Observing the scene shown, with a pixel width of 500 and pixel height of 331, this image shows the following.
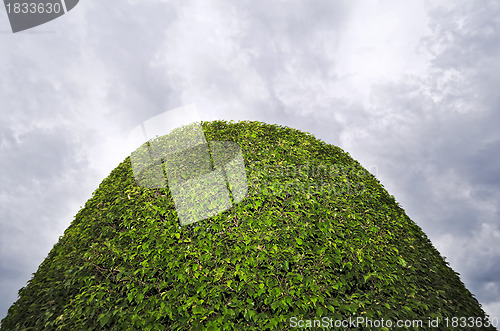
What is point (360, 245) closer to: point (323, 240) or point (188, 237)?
point (323, 240)

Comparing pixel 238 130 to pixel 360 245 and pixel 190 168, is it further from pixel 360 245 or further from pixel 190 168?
pixel 360 245

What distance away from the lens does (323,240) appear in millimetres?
5223

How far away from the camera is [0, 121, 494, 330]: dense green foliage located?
4.61 m

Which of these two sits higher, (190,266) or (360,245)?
(360,245)

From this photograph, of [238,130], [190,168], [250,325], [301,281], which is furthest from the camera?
[238,130]

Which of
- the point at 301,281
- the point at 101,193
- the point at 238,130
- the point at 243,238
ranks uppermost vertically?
the point at 238,130

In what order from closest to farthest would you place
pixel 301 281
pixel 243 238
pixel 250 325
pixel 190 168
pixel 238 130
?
pixel 250 325, pixel 301 281, pixel 243 238, pixel 190 168, pixel 238 130

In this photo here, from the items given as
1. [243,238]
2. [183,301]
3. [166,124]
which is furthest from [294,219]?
[166,124]

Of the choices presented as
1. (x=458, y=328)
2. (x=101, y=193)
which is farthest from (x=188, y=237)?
(x=458, y=328)

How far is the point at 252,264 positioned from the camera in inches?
189

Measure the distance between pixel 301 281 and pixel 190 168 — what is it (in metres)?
2.85

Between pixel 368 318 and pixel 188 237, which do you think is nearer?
pixel 368 318

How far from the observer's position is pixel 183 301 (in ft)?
15.2

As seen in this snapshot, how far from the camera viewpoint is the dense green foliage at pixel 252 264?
4.61 meters
